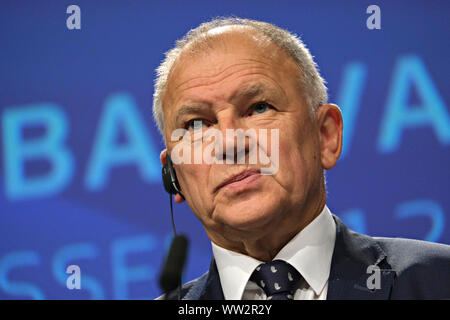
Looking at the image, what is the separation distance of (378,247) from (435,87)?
3.65 ft

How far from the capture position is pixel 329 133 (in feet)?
5.64

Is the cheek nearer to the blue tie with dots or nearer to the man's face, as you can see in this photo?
the man's face

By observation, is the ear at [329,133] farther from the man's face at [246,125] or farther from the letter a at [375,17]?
the letter a at [375,17]

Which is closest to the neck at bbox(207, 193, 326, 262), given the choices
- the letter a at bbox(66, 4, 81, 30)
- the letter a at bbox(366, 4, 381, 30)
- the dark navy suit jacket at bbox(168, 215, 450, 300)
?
the dark navy suit jacket at bbox(168, 215, 450, 300)

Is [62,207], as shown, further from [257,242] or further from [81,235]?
[257,242]

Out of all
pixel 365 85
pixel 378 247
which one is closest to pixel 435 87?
pixel 365 85

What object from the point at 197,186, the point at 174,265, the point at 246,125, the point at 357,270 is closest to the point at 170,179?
the point at 197,186

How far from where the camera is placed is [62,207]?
2568mm

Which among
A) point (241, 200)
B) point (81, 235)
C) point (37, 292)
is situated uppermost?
point (241, 200)

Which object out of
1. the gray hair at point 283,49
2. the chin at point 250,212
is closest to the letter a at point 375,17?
the gray hair at point 283,49

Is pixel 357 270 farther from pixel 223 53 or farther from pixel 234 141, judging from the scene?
pixel 223 53

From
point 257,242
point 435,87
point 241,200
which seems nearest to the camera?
point 241,200

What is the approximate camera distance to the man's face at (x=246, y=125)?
57.9 inches

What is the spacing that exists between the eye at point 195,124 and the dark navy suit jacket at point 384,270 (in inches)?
16.7
